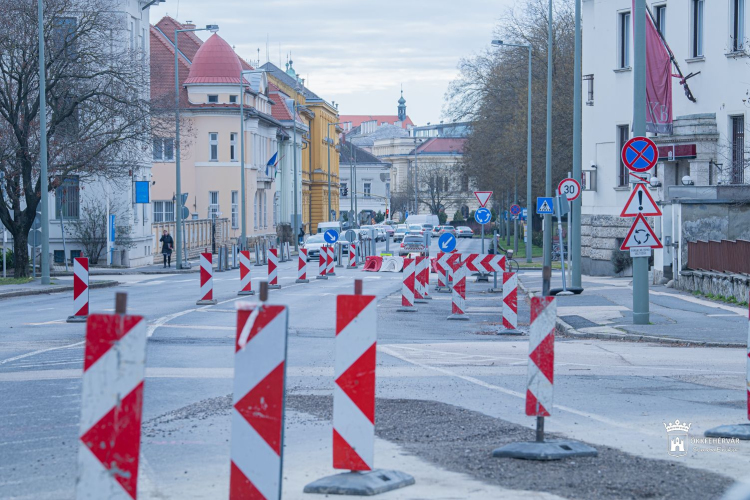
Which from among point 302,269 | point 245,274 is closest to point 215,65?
point 302,269

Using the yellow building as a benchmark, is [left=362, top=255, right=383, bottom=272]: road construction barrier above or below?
below

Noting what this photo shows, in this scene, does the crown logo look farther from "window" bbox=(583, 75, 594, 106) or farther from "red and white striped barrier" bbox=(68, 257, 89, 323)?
"window" bbox=(583, 75, 594, 106)

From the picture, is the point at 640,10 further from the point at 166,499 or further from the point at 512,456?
the point at 166,499

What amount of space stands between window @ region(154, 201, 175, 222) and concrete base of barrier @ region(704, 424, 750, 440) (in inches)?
2339

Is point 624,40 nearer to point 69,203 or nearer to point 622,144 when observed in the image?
point 622,144

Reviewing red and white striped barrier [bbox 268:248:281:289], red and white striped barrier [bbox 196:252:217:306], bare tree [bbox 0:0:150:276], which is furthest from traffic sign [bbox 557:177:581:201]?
bare tree [bbox 0:0:150:276]

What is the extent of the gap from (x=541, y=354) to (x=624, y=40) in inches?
1283

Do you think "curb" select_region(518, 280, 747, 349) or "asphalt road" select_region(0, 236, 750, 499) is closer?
"asphalt road" select_region(0, 236, 750, 499)

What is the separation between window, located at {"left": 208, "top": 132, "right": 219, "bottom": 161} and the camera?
70938 mm

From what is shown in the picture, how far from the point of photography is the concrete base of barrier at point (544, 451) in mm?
7477

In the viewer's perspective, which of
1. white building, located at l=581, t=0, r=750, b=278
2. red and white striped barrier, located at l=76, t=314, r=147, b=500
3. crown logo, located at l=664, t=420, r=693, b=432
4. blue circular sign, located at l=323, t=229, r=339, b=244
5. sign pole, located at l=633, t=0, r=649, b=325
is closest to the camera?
red and white striped barrier, located at l=76, t=314, r=147, b=500

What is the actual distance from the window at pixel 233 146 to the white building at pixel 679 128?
35305 mm

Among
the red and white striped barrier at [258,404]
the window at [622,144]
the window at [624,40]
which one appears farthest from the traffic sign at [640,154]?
the window at [624,40]

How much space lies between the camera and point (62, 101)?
36062 millimetres
